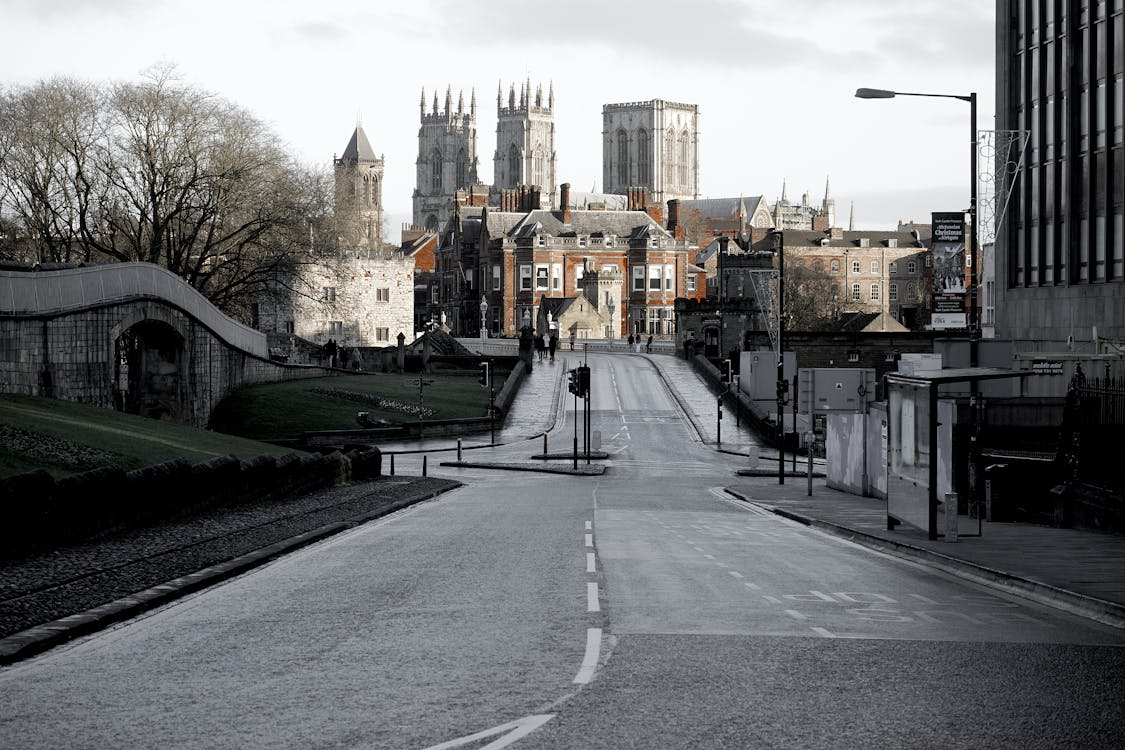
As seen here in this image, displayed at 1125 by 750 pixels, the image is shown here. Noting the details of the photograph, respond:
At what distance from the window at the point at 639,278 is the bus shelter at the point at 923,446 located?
123837mm

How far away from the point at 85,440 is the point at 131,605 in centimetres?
1249

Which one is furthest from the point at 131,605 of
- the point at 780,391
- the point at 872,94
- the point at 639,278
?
the point at 639,278

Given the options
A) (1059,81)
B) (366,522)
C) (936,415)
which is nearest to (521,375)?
(1059,81)

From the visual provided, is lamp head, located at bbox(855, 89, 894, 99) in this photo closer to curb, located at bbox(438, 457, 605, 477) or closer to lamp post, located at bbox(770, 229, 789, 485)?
lamp post, located at bbox(770, 229, 789, 485)

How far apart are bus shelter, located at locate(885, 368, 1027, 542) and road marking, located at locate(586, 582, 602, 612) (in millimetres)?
7144

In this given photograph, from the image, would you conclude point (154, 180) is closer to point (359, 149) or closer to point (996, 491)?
point (996, 491)

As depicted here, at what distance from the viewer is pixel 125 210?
62844 millimetres

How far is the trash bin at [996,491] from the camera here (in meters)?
26.4

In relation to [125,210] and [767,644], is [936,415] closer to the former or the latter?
[767,644]

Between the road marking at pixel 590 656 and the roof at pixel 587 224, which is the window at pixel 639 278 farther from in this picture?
the road marking at pixel 590 656

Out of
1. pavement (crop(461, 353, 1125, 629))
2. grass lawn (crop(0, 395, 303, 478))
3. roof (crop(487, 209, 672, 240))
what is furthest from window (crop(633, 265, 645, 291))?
grass lawn (crop(0, 395, 303, 478))

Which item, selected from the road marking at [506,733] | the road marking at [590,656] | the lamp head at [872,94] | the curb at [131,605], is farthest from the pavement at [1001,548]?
the curb at [131,605]

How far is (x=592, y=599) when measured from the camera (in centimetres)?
1387

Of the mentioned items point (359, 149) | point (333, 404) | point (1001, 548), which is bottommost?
point (1001, 548)
